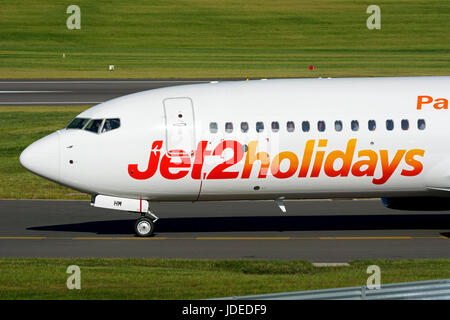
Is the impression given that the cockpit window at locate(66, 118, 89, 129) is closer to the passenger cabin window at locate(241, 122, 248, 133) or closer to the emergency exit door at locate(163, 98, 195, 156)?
the emergency exit door at locate(163, 98, 195, 156)

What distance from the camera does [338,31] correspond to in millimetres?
114000

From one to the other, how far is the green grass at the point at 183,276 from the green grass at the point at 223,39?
4965 centimetres

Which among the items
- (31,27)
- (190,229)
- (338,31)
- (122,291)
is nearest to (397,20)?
(338,31)

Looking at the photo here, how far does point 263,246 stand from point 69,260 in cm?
499

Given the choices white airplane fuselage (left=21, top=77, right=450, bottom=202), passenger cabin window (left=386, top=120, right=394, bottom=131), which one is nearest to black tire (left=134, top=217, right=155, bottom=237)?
white airplane fuselage (left=21, top=77, right=450, bottom=202)

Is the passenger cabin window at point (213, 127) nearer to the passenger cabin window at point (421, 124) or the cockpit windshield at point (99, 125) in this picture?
the cockpit windshield at point (99, 125)

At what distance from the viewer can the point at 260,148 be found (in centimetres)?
2361

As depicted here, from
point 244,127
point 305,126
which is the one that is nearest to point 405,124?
point 305,126

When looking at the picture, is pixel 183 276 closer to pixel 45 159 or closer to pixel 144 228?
pixel 144 228

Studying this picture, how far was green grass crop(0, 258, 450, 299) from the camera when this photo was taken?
1809cm

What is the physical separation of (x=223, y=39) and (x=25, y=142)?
69587 mm

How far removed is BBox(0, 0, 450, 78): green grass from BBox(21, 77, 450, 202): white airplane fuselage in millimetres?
46542

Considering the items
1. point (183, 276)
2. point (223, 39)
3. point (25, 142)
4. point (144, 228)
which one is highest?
point (223, 39)
